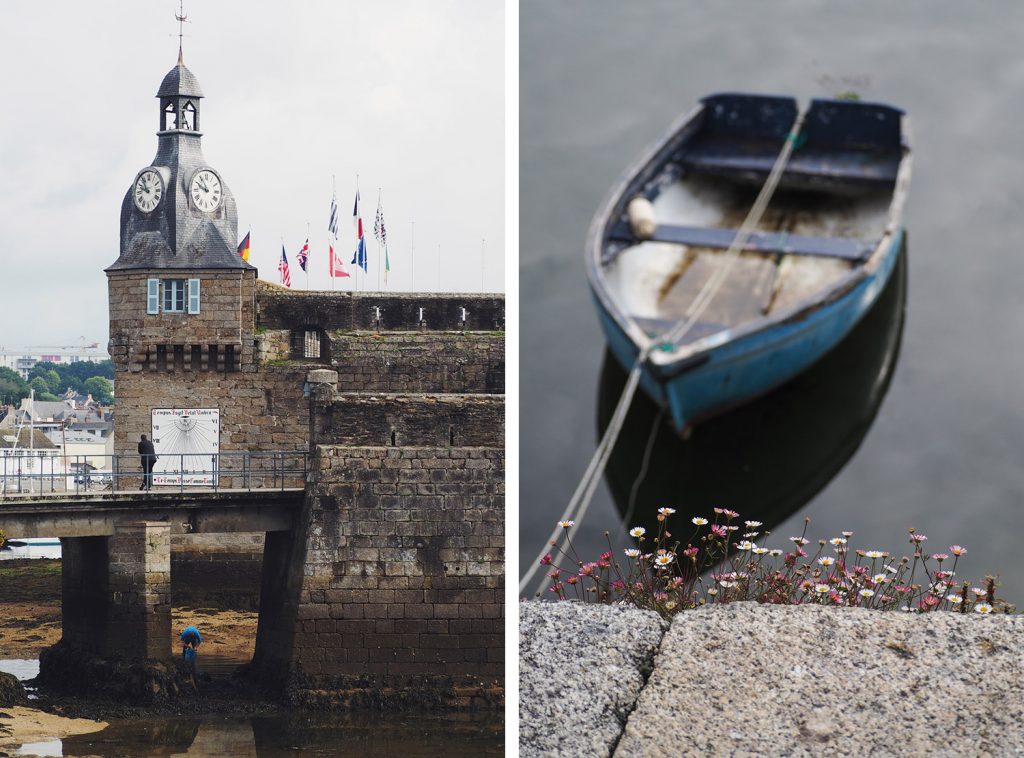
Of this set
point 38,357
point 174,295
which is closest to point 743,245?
point 174,295

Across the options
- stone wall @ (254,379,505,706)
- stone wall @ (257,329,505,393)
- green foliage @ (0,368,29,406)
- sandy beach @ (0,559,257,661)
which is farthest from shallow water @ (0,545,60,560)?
stone wall @ (254,379,505,706)

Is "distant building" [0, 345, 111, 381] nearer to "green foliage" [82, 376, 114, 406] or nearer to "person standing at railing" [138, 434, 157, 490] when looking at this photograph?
"green foliage" [82, 376, 114, 406]

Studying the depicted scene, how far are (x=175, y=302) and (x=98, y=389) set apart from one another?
2253 cm

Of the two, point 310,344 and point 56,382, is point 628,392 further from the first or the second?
point 56,382

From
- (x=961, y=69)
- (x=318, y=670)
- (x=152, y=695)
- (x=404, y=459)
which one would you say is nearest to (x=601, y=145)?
(x=961, y=69)

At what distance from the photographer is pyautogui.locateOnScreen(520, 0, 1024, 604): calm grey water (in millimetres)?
4758

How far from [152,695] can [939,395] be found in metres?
Answer: 11.0

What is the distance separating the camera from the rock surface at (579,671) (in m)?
4.69

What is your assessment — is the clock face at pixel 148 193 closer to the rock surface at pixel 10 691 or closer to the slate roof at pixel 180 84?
the slate roof at pixel 180 84

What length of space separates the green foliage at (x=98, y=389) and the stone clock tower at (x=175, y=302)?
67.1 feet

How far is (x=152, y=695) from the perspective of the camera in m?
14.3

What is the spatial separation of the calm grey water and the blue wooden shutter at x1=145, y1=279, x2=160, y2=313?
47.4 feet

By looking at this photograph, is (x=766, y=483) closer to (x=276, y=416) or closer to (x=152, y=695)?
(x=152, y=695)

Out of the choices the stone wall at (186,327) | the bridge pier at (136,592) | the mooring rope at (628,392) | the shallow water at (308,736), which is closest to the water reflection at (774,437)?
the mooring rope at (628,392)
